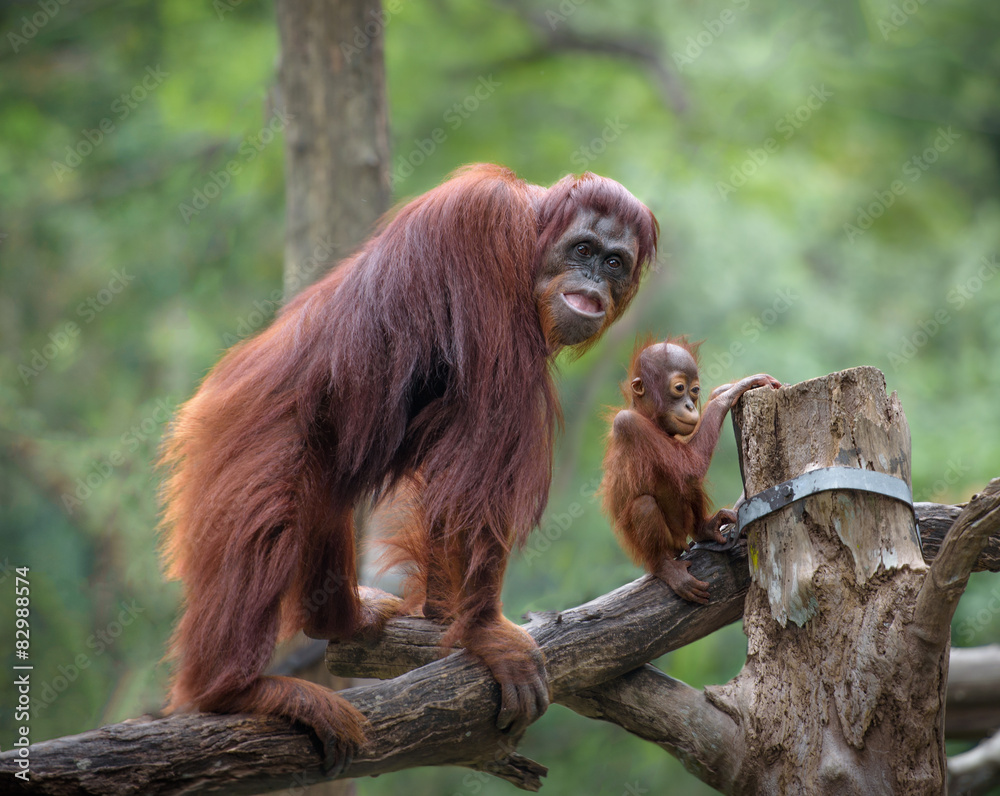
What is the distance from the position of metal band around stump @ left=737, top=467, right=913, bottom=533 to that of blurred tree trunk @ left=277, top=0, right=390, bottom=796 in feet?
11.8

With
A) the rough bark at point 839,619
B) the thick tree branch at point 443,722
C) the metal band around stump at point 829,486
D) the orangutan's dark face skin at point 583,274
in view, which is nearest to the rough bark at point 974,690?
the thick tree branch at point 443,722

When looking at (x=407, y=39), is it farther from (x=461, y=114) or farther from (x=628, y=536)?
(x=628, y=536)

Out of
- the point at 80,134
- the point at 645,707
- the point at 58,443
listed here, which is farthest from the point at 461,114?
the point at 645,707

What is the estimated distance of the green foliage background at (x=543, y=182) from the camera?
23.1 feet

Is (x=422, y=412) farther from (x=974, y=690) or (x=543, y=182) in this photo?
(x=543, y=182)

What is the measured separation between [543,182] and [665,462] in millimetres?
6240

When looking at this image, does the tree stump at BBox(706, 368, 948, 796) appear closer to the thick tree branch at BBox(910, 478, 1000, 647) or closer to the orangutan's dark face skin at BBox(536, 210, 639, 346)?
the thick tree branch at BBox(910, 478, 1000, 647)

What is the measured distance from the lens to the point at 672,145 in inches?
382

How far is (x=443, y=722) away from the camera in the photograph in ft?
10.4

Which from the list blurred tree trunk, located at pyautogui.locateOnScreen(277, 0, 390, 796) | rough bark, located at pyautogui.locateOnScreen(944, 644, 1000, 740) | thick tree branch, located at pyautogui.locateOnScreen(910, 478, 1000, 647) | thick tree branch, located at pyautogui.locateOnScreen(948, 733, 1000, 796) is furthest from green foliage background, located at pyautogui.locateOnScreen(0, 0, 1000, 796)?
thick tree branch, located at pyautogui.locateOnScreen(910, 478, 1000, 647)

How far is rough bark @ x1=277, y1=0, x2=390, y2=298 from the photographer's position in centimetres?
604

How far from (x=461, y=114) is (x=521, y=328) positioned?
6.17 metres

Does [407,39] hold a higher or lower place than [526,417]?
higher

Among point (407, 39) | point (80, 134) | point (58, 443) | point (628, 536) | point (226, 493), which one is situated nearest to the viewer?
point (226, 493)
